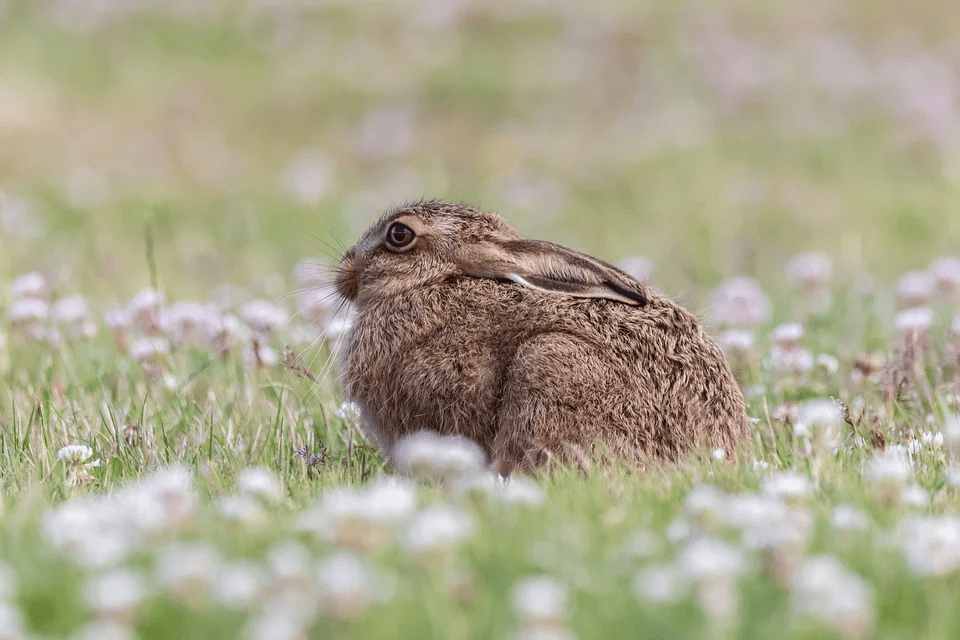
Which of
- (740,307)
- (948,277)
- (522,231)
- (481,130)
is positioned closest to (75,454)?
(740,307)

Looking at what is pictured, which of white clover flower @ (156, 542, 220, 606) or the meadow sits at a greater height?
the meadow

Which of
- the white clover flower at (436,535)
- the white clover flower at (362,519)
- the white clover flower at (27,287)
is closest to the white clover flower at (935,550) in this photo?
the white clover flower at (436,535)

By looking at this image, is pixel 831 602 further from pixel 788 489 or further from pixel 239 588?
pixel 239 588

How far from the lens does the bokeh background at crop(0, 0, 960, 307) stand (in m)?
11.6

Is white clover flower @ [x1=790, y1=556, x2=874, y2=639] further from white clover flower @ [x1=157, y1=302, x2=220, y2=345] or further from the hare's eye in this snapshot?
white clover flower @ [x1=157, y1=302, x2=220, y2=345]

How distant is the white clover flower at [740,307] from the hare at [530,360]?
236 centimetres

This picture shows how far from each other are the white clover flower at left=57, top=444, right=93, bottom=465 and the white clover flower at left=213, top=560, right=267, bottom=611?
6.99 feet

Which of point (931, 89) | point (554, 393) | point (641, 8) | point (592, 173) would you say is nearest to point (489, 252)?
point (554, 393)

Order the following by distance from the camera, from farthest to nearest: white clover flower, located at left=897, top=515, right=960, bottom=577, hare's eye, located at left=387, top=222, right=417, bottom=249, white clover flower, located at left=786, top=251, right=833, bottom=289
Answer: white clover flower, located at left=786, top=251, right=833, bottom=289 < hare's eye, located at left=387, top=222, right=417, bottom=249 < white clover flower, located at left=897, top=515, right=960, bottom=577

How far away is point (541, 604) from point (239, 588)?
0.67 meters

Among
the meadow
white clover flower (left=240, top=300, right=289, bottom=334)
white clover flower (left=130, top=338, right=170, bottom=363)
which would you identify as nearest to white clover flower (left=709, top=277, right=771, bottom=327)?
the meadow

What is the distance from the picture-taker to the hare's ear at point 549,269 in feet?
15.6

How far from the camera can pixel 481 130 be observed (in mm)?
17484

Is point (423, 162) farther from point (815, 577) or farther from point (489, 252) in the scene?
point (815, 577)
